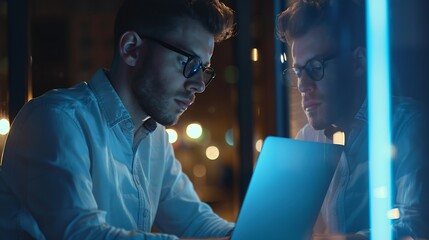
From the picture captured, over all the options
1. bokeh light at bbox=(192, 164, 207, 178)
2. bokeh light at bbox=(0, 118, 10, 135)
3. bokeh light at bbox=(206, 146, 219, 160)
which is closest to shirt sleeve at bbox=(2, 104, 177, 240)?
bokeh light at bbox=(0, 118, 10, 135)

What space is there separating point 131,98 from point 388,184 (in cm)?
63

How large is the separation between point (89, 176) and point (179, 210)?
42 centimetres

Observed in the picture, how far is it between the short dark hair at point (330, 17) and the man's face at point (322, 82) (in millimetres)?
24

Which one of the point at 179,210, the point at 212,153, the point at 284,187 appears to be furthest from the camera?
the point at 212,153

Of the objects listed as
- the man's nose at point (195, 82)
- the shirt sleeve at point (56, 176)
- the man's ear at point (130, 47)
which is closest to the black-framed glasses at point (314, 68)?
the man's nose at point (195, 82)

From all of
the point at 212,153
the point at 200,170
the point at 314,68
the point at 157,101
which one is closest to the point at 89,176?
the point at 157,101

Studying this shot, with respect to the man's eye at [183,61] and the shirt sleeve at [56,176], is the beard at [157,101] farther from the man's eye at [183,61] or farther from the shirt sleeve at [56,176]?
the shirt sleeve at [56,176]

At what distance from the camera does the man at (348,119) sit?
136 cm

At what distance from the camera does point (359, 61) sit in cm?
146

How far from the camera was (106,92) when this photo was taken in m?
1.48

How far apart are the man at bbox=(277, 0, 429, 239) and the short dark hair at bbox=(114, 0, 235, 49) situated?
0.22 metres

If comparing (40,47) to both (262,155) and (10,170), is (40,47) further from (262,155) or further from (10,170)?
(262,155)

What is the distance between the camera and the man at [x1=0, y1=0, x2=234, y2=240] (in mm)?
1267

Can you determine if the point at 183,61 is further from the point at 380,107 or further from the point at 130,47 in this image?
the point at 380,107
